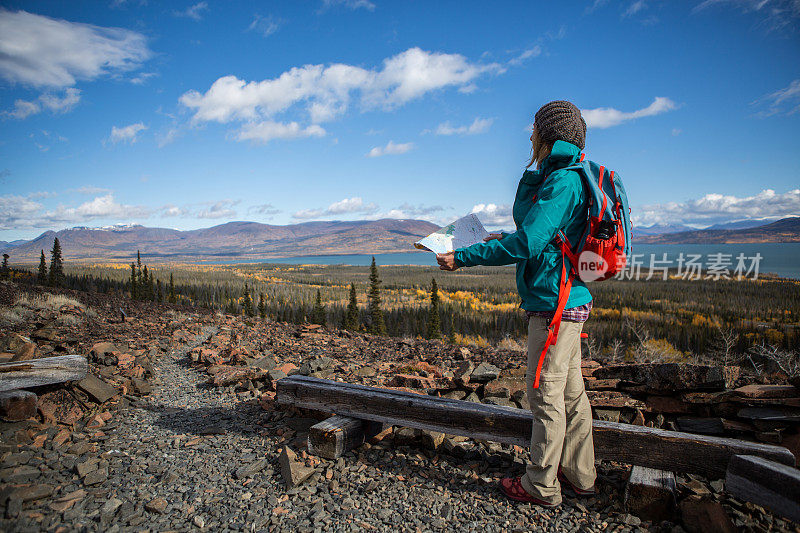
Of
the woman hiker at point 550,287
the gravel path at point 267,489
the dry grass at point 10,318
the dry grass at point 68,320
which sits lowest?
the gravel path at point 267,489

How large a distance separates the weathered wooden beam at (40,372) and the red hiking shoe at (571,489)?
566 centimetres

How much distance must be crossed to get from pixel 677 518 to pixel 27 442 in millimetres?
5854

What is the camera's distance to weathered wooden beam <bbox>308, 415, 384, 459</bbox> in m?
4.02

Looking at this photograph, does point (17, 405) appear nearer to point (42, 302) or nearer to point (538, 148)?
point (538, 148)

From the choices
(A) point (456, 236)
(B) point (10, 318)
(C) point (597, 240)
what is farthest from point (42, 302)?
(C) point (597, 240)

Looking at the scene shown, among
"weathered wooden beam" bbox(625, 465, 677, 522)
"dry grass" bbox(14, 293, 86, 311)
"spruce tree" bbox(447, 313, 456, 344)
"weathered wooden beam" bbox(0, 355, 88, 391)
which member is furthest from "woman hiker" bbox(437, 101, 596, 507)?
"spruce tree" bbox(447, 313, 456, 344)

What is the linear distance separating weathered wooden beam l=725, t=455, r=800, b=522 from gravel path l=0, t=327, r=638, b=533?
31.8 inches

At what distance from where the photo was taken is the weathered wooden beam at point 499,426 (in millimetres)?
3191

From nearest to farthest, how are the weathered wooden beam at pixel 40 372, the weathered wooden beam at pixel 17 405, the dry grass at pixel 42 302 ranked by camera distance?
the weathered wooden beam at pixel 17 405 → the weathered wooden beam at pixel 40 372 → the dry grass at pixel 42 302

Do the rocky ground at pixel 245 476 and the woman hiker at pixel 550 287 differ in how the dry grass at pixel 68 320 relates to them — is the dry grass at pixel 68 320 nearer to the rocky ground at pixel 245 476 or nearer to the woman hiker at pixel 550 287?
the rocky ground at pixel 245 476

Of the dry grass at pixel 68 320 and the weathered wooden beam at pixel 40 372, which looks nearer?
the weathered wooden beam at pixel 40 372

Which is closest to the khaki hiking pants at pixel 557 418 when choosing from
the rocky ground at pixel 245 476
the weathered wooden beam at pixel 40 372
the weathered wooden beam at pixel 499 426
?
the rocky ground at pixel 245 476

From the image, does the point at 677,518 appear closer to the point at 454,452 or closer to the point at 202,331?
the point at 454,452

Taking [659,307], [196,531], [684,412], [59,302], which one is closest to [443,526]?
[196,531]
